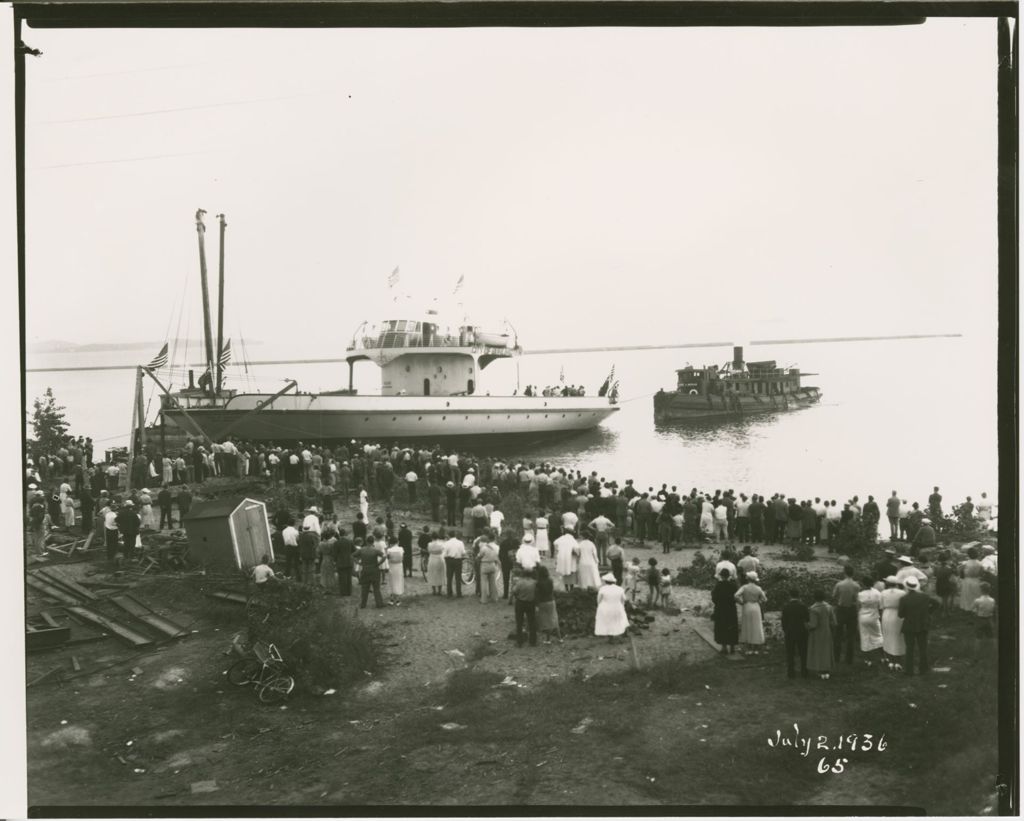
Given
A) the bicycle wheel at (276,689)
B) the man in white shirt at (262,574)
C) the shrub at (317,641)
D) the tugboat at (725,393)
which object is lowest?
the bicycle wheel at (276,689)

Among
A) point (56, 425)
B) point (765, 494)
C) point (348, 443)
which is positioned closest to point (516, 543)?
point (765, 494)

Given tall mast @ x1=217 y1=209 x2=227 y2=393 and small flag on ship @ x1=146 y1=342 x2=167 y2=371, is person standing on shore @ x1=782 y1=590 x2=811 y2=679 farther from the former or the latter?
small flag on ship @ x1=146 y1=342 x2=167 y2=371

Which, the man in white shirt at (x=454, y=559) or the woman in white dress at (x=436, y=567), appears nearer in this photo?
the man in white shirt at (x=454, y=559)

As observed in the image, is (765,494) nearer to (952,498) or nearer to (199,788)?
(952,498)

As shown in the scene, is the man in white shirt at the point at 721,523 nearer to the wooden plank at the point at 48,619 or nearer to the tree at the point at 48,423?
the wooden plank at the point at 48,619

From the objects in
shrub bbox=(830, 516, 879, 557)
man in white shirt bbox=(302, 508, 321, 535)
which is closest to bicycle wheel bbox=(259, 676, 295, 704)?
man in white shirt bbox=(302, 508, 321, 535)

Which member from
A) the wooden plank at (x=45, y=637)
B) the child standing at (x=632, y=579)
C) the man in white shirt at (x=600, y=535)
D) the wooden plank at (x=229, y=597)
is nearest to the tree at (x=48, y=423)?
the wooden plank at (x=45, y=637)

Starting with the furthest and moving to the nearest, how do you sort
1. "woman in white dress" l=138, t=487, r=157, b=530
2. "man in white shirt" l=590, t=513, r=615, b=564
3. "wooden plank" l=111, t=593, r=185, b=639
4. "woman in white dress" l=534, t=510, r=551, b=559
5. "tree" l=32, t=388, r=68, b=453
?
1. "woman in white dress" l=534, t=510, r=551, b=559
2. "man in white shirt" l=590, t=513, r=615, b=564
3. "woman in white dress" l=138, t=487, r=157, b=530
4. "wooden plank" l=111, t=593, r=185, b=639
5. "tree" l=32, t=388, r=68, b=453
